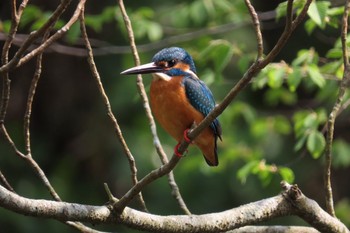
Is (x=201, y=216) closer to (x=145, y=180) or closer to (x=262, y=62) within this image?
(x=145, y=180)

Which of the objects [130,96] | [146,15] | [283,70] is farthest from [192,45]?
[283,70]

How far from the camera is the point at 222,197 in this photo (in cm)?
743

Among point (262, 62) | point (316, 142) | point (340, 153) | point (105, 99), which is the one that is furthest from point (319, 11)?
point (340, 153)

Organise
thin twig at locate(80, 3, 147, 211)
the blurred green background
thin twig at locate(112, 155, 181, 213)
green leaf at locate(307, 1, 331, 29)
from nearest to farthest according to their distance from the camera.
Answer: thin twig at locate(112, 155, 181, 213)
thin twig at locate(80, 3, 147, 211)
green leaf at locate(307, 1, 331, 29)
the blurred green background

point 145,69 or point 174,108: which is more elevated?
point 145,69

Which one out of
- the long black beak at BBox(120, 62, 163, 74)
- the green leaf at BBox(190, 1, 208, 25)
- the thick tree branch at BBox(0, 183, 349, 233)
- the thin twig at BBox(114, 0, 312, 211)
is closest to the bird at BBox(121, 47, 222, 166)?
the long black beak at BBox(120, 62, 163, 74)

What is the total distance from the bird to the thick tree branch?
816 millimetres

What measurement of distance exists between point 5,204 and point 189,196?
5113 mm

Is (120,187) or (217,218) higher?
(217,218)

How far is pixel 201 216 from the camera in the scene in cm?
287

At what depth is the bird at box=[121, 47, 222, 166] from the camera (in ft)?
12.1

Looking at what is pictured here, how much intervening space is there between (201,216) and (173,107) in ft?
3.13

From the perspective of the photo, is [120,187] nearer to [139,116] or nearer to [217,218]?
[139,116]

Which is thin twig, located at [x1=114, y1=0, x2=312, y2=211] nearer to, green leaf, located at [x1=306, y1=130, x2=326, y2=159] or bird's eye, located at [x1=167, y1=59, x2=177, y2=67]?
bird's eye, located at [x1=167, y1=59, x2=177, y2=67]
